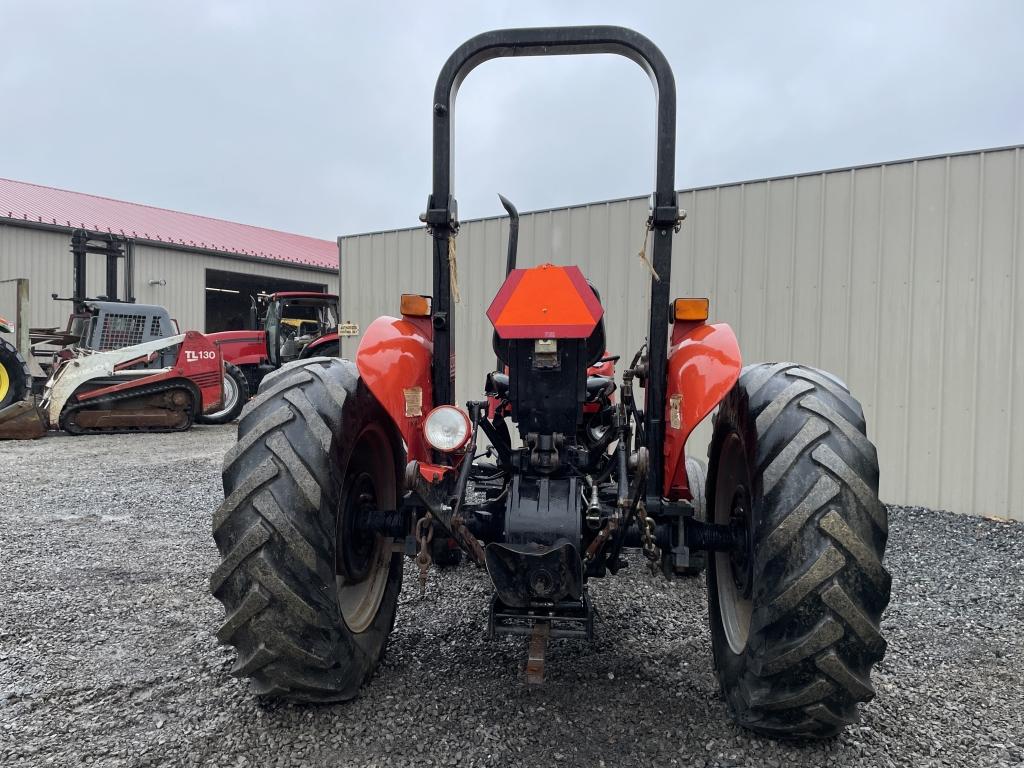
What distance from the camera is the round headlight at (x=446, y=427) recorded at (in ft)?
6.34

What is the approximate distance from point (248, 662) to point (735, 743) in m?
1.36

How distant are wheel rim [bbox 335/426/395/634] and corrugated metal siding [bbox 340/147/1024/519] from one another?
401cm

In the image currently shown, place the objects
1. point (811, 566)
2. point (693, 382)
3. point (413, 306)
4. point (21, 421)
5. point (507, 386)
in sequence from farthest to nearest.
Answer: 1. point (21, 421)
2. point (507, 386)
3. point (413, 306)
4. point (693, 382)
5. point (811, 566)

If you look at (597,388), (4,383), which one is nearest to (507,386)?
(597,388)

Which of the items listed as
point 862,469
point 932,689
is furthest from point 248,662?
point 932,689

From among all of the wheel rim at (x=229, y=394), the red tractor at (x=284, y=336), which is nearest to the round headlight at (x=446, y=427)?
the red tractor at (x=284, y=336)

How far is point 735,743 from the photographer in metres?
1.86

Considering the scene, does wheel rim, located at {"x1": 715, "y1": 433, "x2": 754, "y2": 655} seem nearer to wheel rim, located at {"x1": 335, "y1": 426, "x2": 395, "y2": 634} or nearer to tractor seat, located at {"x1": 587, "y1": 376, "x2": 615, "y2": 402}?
tractor seat, located at {"x1": 587, "y1": 376, "x2": 615, "y2": 402}

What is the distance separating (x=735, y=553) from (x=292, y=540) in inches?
52.3

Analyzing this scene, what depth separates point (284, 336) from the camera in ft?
38.7

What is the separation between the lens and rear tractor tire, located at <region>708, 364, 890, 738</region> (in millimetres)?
1633

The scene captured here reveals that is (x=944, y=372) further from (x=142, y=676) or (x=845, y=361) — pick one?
(x=142, y=676)

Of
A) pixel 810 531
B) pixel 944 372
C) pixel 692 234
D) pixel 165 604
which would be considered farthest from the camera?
pixel 692 234

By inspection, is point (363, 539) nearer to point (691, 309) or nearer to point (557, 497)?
point (557, 497)
